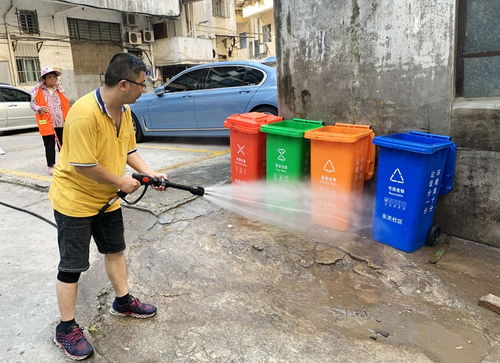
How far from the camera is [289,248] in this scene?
376 centimetres

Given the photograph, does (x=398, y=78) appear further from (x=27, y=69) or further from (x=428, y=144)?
(x=27, y=69)

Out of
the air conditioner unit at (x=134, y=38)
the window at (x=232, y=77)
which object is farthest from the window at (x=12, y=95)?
the air conditioner unit at (x=134, y=38)

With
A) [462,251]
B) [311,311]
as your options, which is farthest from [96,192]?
[462,251]

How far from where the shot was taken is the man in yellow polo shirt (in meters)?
2.15

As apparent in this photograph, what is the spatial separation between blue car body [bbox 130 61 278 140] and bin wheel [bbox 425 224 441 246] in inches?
146

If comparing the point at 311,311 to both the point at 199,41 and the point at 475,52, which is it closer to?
the point at 475,52

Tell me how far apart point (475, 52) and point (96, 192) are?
3.53m

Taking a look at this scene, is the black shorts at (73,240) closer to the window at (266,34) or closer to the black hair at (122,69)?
the black hair at (122,69)

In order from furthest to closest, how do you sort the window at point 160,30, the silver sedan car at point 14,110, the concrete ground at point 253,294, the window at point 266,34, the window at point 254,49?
the window at point 266,34 → the window at point 254,49 → the window at point 160,30 → the silver sedan car at point 14,110 → the concrete ground at point 253,294

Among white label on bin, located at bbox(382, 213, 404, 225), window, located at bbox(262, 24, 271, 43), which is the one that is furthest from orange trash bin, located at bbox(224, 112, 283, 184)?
window, located at bbox(262, 24, 271, 43)

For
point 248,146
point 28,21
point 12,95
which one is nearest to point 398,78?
point 248,146

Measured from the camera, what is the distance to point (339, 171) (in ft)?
12.9

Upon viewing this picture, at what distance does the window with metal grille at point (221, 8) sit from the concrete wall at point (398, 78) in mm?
23081

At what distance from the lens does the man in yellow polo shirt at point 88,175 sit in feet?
7.05
